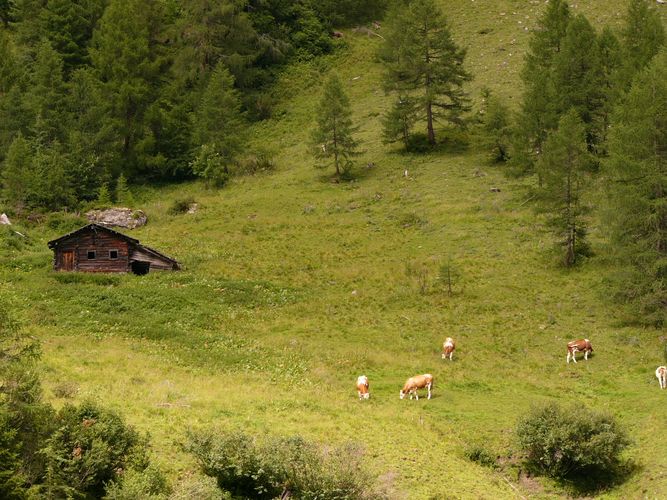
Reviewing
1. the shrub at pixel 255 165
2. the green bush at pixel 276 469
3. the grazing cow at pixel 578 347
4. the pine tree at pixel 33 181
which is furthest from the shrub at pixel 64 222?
the green bush at pixel 276 469

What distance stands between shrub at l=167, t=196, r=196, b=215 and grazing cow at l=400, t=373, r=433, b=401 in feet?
112

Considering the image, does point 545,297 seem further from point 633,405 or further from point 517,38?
point 517,38

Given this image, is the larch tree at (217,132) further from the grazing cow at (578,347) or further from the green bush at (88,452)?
the green bush at (88,452)

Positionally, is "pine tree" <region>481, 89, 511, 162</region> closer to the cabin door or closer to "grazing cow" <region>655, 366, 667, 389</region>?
"grazing cow" <region>655, 366, 667, 389</region>

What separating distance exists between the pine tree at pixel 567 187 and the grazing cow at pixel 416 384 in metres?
17.5

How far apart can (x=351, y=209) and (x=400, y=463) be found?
3531 centimetres

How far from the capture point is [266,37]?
86.6 m

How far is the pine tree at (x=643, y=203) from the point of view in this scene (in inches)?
1475

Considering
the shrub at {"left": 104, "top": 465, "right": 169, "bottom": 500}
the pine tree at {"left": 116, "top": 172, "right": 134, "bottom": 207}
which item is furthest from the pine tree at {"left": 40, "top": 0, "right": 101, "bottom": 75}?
the shrub at {"left": 104, "top": 465, "right": 169, "bottom": 500}

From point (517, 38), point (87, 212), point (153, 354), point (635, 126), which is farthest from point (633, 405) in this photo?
point (517, 38)

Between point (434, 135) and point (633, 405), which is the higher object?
point (434, 135)

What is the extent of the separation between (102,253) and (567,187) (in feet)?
94.7

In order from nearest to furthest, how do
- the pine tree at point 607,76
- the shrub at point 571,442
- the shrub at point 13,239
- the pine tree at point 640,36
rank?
the shrub at point 571,442 → the shrub at point 13,239 → the pine tree at point 607,76 → the pine tree at point 640,36

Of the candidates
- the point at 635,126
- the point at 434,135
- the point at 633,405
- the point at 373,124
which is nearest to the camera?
the point at 633,405
